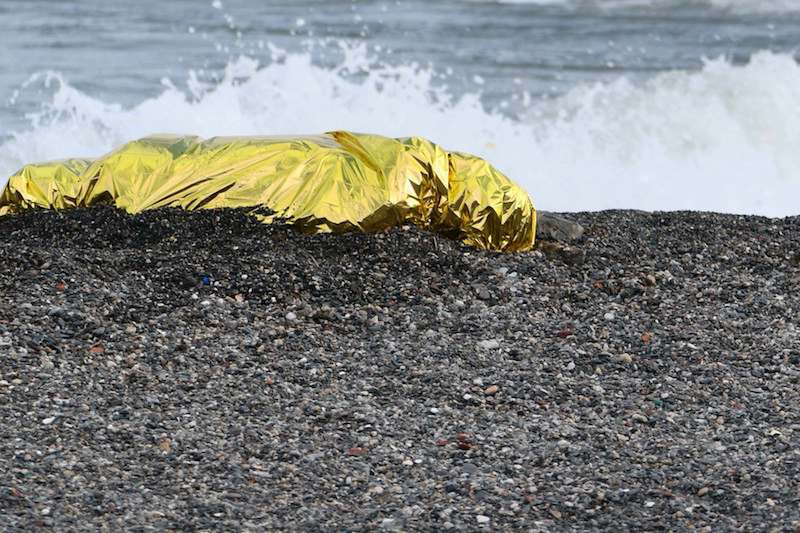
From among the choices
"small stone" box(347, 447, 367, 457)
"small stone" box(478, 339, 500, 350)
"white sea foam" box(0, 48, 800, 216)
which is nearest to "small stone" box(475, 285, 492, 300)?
"small stone" box(478, 339, 500, 350)

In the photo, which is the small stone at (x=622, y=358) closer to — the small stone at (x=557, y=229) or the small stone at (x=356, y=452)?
the small stone at (x=356, y=452)

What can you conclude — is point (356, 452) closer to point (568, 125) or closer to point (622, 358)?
point (622, 358)

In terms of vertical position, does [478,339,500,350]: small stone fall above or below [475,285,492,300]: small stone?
below

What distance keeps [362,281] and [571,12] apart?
11550mm

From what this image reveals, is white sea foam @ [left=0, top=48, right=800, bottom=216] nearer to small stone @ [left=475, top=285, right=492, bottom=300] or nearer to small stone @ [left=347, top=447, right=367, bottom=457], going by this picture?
small stone @ [left=475, top=285, right=492, bottom=300]

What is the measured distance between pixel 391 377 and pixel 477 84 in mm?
7830

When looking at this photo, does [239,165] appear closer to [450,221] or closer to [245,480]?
[450,221]

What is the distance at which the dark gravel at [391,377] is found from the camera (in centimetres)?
302

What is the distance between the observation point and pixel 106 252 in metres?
4.60

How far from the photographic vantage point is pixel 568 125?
948cm

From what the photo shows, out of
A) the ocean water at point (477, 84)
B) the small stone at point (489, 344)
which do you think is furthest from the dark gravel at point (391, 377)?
the ocean water at point (477, 84)

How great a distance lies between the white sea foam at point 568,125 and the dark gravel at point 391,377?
10.1ft

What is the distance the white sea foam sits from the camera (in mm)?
8469

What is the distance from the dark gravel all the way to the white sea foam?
3.09 meters
